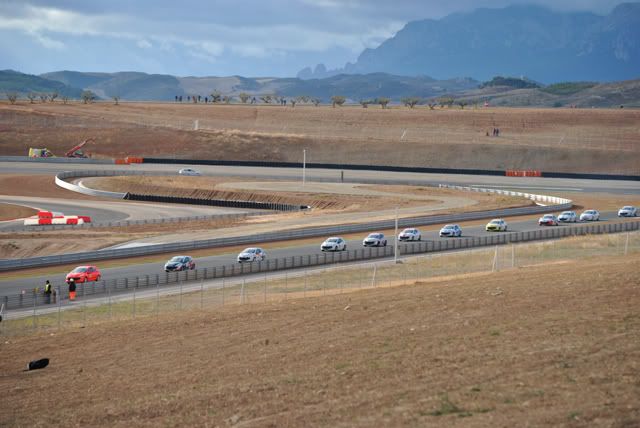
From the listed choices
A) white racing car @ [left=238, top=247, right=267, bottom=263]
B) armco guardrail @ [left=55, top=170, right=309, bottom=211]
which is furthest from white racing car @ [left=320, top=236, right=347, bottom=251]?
armco guardrail @ [left=55, top=170, right=309, bottom=211]

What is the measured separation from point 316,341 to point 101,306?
17.9m

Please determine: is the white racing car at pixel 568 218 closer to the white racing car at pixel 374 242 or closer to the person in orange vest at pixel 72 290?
the white racing car at pixel 374 242

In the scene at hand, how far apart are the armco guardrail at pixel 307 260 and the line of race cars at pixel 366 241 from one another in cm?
101

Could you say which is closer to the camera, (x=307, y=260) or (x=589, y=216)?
(x=307, y=260)

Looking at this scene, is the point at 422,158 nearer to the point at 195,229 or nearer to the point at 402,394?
the point at 195,229

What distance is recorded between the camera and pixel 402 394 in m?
18.1

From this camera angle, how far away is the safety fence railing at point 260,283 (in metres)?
37.0

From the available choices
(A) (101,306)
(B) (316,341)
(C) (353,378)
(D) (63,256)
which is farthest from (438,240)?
(C) (353,378)

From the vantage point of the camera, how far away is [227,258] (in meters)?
54.9

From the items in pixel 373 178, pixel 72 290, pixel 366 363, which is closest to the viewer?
pixel 366 363

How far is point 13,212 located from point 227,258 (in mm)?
33862

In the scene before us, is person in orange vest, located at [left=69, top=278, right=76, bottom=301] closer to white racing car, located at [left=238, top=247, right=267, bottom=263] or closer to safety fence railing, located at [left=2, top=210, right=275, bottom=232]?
white racing car, located at [left=238, top=247, right=267, bottom=263]

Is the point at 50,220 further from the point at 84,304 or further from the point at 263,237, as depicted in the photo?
the point at 84,304

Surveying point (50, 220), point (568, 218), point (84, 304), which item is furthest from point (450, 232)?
point (50, 220)
